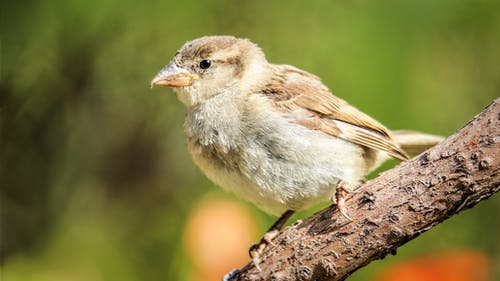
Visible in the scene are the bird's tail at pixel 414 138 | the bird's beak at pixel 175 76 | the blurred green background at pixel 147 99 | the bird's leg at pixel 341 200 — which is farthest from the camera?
the blurred green background at pixel 147 99

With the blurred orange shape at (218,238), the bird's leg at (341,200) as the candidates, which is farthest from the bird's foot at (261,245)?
the bird's leg at (341,200)

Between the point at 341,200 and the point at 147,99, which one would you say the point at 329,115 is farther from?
the point at 147,99

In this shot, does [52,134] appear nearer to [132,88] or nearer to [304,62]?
[132,88]

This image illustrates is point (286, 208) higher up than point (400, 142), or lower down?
lower down

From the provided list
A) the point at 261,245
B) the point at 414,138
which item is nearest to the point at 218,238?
the point at 261,245

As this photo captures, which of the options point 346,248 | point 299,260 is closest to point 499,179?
point 346,248

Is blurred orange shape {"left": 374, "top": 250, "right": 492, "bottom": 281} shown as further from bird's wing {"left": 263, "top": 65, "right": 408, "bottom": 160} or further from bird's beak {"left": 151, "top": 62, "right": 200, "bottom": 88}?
bird's beak {"left": 151, "top": 62, "right": 200, "bottom": 88}

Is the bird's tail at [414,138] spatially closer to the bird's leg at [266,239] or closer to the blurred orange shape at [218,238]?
the bird's leg at [266,239]
